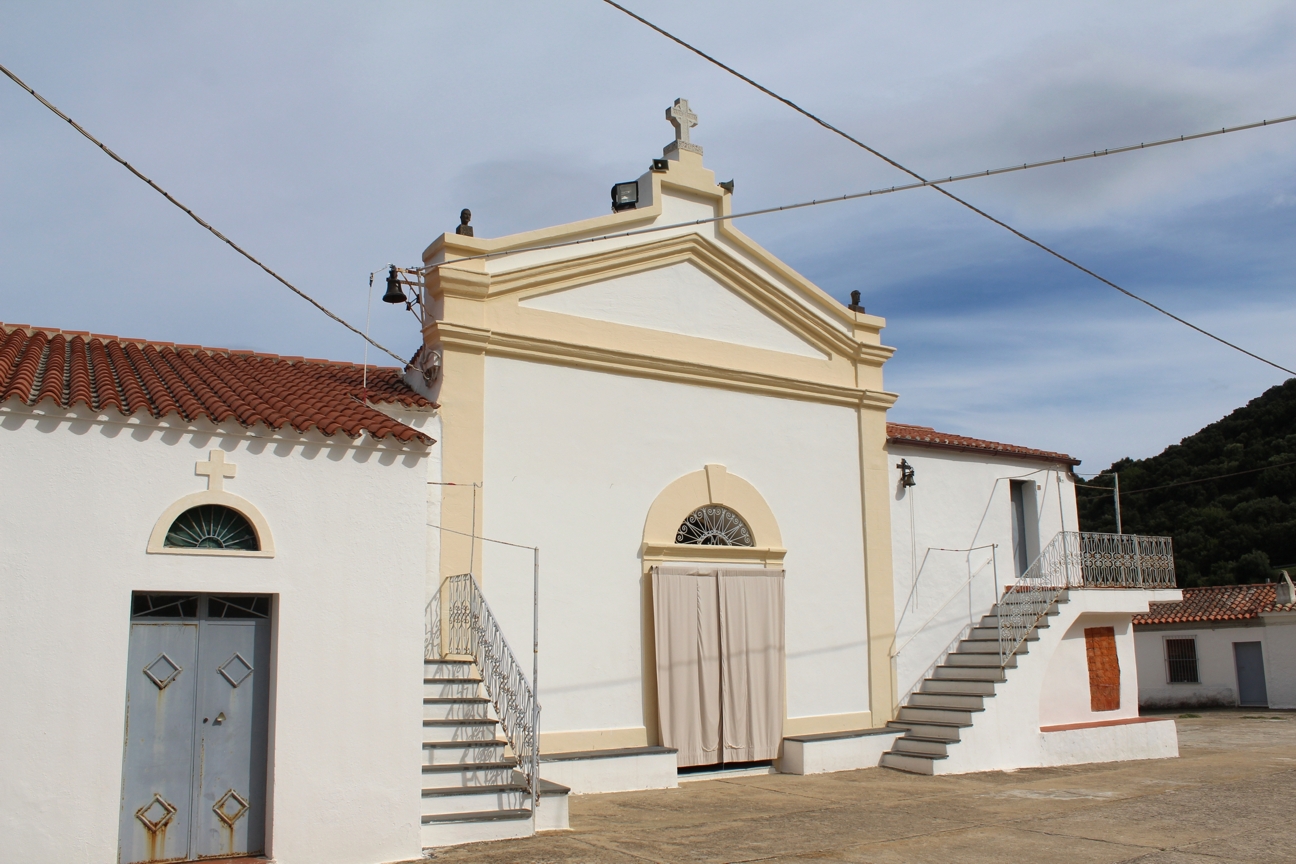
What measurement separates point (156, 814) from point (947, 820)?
6.85 metres

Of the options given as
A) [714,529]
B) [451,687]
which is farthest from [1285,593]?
[451,687]

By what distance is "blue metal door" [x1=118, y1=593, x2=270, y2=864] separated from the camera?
24.4 feet

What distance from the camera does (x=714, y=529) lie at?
1296cm

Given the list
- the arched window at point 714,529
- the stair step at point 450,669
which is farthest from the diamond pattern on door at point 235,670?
the arched window at point 714,529

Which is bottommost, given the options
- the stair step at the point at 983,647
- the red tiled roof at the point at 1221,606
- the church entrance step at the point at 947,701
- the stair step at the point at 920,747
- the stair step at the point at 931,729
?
the stair step at the point at 920,747

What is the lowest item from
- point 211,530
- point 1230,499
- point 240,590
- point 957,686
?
point 957,686

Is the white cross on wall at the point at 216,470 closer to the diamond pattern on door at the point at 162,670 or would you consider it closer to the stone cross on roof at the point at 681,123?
the diamond pattern on door at the point at 162,670

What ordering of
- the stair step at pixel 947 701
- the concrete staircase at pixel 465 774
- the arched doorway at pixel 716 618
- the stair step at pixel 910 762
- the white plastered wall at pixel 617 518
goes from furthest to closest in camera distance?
the stair step at pixel 947 701 → the stair step at pixel 910 762 → the arched doorway at pixel 716 618 → the white plastered wall at pixel 617 518 → the concrete staircase at pixel 465 774

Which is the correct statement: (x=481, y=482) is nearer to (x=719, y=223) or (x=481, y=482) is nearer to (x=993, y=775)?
(x=719, y=223)

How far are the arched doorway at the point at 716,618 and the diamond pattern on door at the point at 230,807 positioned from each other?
5.21m

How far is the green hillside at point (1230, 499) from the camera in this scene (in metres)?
31.7

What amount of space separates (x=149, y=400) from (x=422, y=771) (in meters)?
3.64

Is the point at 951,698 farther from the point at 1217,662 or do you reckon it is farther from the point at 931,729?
the point at 1217,662

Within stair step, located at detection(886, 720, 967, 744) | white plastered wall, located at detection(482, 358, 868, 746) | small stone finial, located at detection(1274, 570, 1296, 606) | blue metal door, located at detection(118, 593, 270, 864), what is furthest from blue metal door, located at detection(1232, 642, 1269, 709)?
blue metal door, located at detection(118, 593, 270, 864)
